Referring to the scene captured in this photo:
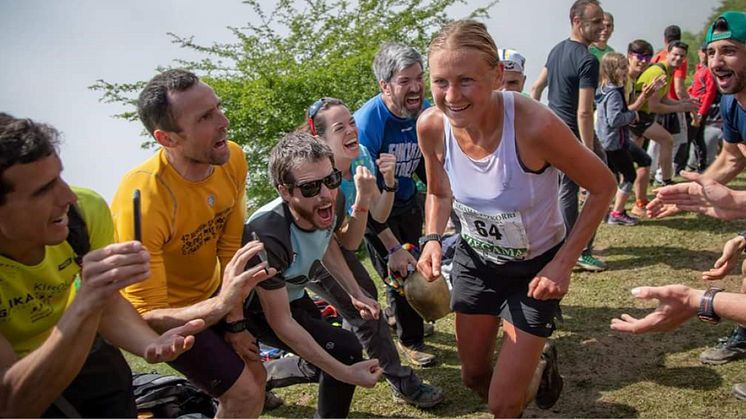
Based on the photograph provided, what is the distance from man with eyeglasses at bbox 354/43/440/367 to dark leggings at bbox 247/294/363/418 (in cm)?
104

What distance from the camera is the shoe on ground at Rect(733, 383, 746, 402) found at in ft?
12.5

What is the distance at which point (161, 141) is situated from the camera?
3.34 metres

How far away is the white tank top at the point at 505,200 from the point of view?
3.05 metres

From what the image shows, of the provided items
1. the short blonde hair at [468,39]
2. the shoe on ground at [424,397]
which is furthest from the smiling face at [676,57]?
the short blonde hair at [468,39]

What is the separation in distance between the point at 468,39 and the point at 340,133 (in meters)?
1.42

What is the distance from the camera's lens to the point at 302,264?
11.8 feet

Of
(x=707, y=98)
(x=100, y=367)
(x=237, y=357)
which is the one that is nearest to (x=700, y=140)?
(x=707, y=98)

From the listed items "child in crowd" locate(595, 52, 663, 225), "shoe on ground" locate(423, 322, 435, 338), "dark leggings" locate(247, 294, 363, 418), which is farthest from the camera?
"child in crowd" locate(595, 52, 663, 225)

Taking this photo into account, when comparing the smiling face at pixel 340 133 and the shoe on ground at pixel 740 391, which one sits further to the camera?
the smiling face at pixel 340 133

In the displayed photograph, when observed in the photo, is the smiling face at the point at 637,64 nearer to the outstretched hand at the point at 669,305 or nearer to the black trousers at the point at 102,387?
the outstretched hand at the point at 669,305

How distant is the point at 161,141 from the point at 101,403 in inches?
49.9

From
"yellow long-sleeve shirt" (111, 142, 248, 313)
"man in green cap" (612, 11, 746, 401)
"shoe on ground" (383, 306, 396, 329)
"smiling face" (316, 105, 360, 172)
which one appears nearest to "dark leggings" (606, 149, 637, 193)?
"man in green cap" (612, 11, 746, 401)

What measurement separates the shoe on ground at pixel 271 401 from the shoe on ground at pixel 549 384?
64.0 inches

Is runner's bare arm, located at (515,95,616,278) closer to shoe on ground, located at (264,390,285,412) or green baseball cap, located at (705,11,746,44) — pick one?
green baseball cap, located at (705,11,746,44)
